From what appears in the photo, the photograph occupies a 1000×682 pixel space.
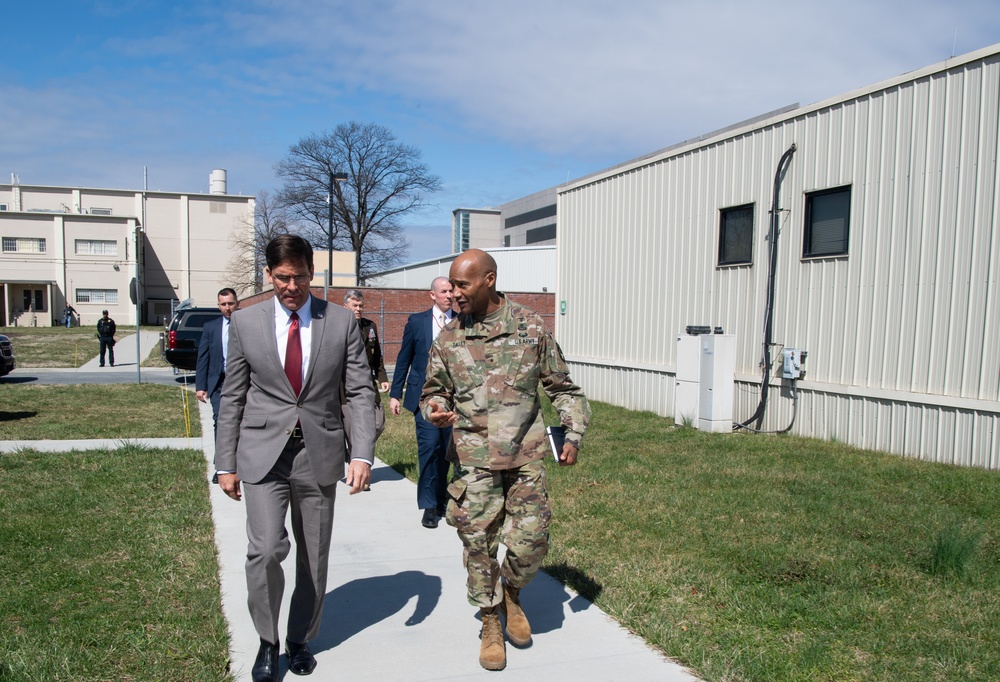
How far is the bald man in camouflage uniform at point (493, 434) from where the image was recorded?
382 centimetres

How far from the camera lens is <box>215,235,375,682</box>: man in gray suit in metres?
3.56

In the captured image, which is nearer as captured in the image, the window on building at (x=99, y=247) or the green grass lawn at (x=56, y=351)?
the green grass lawn at (x=56, y=351)

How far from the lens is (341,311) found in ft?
12.5

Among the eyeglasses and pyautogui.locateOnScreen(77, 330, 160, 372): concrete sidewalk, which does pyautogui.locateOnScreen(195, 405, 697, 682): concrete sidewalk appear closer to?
the eyeglasses

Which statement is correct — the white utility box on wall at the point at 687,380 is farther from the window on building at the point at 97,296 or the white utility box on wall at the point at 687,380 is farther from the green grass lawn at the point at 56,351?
the window on building at the point at 97,296

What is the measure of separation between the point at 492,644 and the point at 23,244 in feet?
216

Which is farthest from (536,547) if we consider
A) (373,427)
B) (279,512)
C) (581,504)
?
(581,504)

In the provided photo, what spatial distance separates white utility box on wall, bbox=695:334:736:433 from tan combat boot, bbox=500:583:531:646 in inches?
306

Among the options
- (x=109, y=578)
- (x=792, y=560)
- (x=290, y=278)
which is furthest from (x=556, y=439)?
(x=109, y=578)

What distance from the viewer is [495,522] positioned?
3.87m

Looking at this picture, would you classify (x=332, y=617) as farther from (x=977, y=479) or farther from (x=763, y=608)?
(x=977, y=479)

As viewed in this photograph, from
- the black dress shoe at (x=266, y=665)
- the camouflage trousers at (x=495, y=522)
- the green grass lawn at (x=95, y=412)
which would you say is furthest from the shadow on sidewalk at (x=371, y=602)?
the green grass lawn at (x=95, y=412)

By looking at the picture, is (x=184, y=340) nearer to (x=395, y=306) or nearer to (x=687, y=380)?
(x=395, y=306)

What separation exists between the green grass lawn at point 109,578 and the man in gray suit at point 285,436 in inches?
18.3
